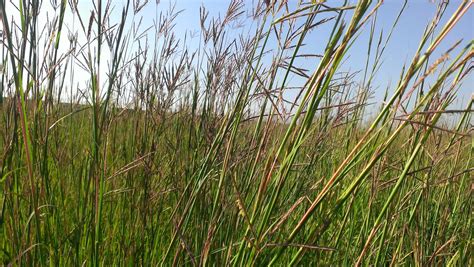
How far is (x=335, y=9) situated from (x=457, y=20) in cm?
17

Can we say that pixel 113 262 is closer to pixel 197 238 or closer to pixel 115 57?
pixel 197 238

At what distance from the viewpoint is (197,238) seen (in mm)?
1074

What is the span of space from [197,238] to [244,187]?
0.22 m

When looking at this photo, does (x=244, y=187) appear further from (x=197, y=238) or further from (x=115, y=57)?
(x=115, y=57)

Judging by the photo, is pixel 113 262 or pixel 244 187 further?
pixel 113 262

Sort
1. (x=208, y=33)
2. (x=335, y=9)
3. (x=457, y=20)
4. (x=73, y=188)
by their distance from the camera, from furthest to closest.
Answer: (x=73, y=188) → (x=208, y=33) → (x=335, y=9) → (x=457, y=20)

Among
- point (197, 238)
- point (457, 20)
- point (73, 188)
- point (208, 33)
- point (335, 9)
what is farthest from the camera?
point (73, 188)

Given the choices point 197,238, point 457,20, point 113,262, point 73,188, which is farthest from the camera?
point 73,188

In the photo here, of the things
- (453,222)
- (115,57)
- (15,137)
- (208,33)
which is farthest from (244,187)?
(453,222)

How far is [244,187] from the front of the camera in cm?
96

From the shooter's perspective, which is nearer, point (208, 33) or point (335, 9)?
point (335, 9)

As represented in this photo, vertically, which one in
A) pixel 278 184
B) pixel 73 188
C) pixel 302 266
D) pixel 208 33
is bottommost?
pixel 302 266

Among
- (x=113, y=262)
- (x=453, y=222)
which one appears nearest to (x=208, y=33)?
(x=113, y=262)

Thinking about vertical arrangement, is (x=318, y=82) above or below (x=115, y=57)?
below
